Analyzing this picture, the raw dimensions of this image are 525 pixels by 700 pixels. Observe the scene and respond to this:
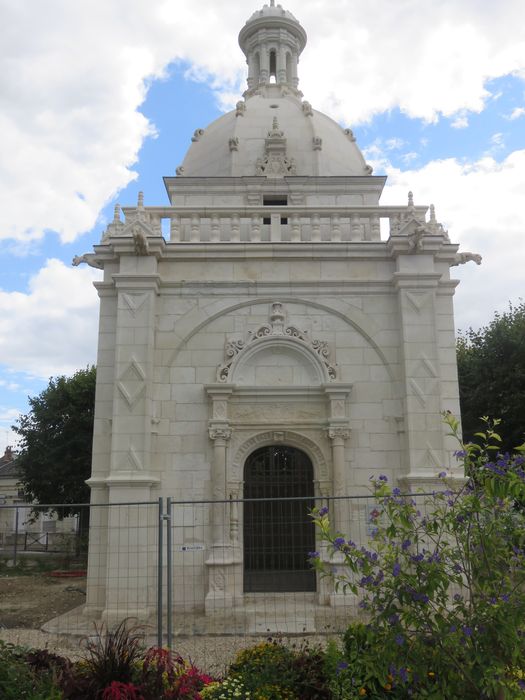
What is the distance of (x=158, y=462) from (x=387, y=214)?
693cm

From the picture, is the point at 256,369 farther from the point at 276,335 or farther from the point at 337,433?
the point at 337,433

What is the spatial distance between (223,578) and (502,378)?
12892mm

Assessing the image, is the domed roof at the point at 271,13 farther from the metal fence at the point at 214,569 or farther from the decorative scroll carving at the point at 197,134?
the metal fence at the point at 214,569

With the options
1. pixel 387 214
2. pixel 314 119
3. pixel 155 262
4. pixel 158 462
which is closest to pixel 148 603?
pixel 158 462

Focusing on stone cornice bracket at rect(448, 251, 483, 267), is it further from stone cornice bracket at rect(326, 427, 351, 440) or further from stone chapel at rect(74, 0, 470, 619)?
stone cornice bracket at rect(326, 427, 351, 440)

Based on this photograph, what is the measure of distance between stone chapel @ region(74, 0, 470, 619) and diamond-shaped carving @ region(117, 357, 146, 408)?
0.02 m

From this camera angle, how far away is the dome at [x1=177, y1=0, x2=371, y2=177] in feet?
57.6

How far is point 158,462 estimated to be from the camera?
1203 cm

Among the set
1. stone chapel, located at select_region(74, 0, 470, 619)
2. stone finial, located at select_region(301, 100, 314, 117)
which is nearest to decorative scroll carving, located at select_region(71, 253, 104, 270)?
stone chapel, located at select_region(74, 0, 470, 619)

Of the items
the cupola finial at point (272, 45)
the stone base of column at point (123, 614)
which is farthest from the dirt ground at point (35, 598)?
the cupola finial at point (272, 45)

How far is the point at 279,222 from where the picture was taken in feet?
43.7

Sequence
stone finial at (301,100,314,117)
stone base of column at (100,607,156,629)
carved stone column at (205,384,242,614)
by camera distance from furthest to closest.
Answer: stone finial at (301,100,314,117)
carved stone column at (205,384,242,614)
stone base of column at (100,607,156,629)

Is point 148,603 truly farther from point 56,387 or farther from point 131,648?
point 56,387

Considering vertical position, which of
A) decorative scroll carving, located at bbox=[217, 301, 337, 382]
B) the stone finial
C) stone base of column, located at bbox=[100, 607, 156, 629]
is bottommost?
stone base of column, located at bbox=[100, 607, 156, 629]
